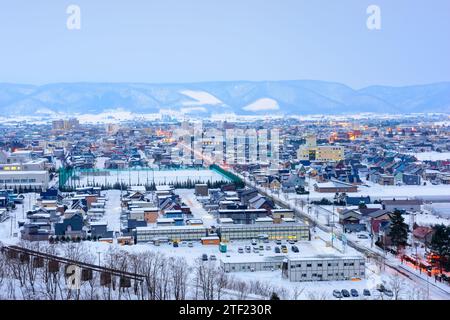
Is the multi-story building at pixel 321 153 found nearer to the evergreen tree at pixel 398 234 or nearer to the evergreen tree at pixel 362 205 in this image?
the evergreen tree at pixel 362 205

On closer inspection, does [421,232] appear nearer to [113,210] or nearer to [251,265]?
[251,265]

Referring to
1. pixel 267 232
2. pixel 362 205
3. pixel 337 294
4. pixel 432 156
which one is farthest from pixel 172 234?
pixel 432 156

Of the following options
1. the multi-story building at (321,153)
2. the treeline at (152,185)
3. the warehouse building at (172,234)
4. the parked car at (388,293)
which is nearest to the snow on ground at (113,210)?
the treeline at (152,185)

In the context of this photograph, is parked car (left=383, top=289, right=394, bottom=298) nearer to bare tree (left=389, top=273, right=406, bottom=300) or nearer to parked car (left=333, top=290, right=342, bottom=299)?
bare tree (left=389, top=273, right=406, bottom=300)

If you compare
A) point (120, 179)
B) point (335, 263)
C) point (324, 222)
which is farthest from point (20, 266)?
point (120, 179)

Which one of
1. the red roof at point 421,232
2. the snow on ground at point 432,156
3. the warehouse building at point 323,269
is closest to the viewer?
the warehouse building at point 323,269
